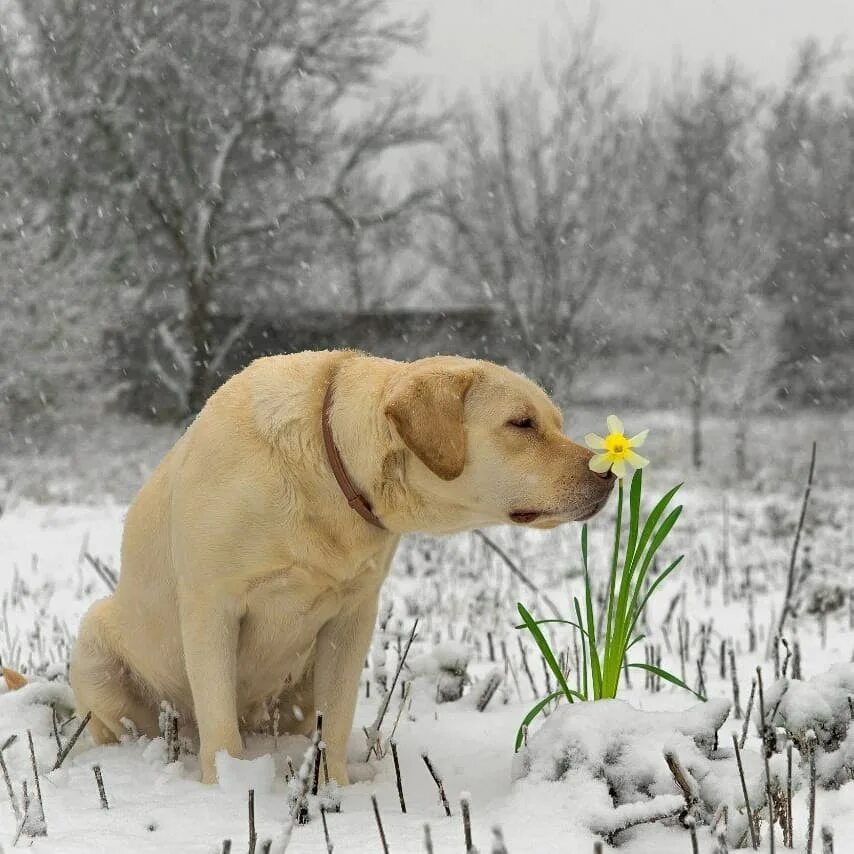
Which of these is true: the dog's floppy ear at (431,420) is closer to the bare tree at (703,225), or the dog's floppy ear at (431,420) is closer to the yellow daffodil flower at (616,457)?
the yellow daffodil flower at (616,457)

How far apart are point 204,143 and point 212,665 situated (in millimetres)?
16098

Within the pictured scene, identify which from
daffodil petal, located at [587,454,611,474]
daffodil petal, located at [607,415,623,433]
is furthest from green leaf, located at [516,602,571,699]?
daffodil petal, located at [607,415,623,433]

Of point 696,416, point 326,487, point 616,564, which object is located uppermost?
point 326,487

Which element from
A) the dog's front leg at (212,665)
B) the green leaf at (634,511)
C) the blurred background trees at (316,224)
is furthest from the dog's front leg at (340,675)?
the blurred background trees at (316,224)

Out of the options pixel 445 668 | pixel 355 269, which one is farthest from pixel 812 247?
pixel 445 668

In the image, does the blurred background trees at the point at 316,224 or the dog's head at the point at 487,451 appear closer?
the dog's head at the point at 487,451

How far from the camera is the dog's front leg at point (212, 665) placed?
2.54 m

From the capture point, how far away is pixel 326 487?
2490 millimetres

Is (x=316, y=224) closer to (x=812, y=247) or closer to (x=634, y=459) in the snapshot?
(x=812, y=247)

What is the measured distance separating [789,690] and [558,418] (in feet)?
2.89

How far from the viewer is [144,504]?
2959 millimetres

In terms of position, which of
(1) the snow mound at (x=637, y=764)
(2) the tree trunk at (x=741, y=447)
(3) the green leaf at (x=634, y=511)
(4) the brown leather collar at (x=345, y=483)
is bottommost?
(2) the tree trunk at (x=741, y=447)

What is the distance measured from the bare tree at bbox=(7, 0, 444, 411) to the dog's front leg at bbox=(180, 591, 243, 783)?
13.9 metres

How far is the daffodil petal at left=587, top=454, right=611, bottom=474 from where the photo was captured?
243 cm
